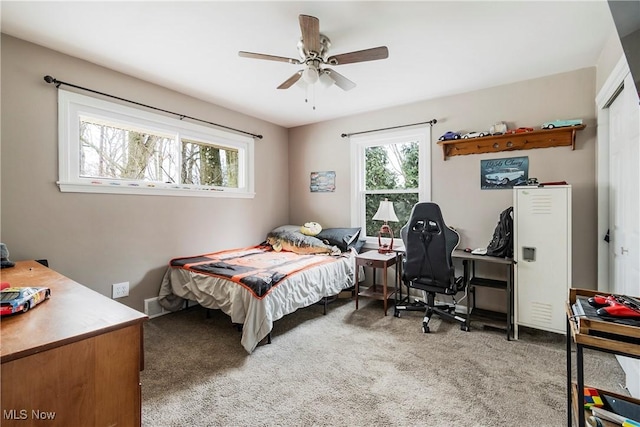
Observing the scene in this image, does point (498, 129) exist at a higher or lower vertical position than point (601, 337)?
higher

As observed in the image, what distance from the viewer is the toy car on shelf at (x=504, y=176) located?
302 cm

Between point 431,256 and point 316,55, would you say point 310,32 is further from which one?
point 431,256

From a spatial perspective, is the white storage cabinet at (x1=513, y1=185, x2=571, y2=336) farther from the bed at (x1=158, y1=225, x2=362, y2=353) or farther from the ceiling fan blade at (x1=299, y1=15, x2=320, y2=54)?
the ceiling fan blade at (x1=299, y1=15, x2=320, y2=54)

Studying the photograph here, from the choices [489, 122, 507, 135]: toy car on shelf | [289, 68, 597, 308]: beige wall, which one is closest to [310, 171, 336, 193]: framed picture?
[289, 68, 597, 308]: beige wall

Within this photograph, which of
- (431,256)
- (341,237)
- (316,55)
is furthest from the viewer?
(341,237)

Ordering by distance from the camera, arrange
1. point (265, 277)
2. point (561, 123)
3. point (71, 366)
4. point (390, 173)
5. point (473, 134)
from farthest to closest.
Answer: point (390, 173) < point (473, 134) < point (561, 123) < point (265, 277) < point (71, 366)

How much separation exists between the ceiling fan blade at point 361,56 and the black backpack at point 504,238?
6.36 ft

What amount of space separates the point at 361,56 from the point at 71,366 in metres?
2.24

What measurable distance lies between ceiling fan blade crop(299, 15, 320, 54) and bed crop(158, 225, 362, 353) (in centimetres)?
185

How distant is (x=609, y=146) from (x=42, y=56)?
4.81m

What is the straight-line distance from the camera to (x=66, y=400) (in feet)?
2.90

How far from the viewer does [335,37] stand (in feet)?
7.27

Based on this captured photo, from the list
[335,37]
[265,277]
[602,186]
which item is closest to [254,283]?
[265,277]

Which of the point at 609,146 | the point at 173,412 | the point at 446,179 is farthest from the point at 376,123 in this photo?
the point at 173,412
